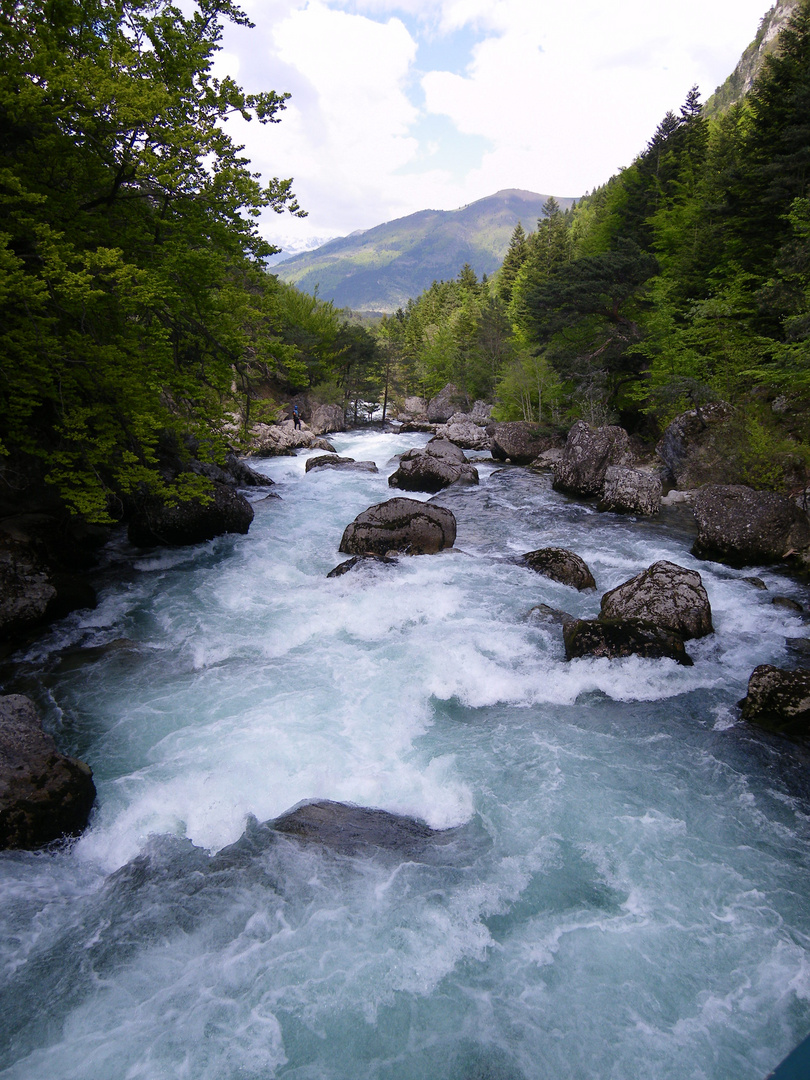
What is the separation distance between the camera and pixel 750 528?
12906mm

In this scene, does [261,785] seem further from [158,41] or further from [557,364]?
[557,364]

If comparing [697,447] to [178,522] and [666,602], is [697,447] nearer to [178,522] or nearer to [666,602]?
[666,602]

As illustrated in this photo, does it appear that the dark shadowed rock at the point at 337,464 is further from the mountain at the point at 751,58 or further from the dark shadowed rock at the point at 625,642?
the mountain at the point at 751,58

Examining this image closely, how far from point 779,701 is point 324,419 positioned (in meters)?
40.7

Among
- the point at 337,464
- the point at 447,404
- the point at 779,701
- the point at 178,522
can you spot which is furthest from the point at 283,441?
the point at 779,701

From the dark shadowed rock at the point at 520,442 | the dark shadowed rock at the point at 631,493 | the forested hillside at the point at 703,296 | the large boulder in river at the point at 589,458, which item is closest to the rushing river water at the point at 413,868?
the dark shadowed rock at the point at 631,493

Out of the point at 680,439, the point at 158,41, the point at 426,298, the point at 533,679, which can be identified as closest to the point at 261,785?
the point at 533,679

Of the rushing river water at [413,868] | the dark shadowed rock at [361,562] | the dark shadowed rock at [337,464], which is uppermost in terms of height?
the dark shadowed rock at [337,464]

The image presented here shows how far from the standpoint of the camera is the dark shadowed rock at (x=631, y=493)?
1795 centimetres

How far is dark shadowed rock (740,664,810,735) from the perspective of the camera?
23.7 ft

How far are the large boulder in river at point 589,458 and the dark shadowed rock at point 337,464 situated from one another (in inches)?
387

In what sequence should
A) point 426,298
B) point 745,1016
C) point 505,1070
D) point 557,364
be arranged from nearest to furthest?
point 505,1070 < point 745,1016 < point 557,364 < point 426,298

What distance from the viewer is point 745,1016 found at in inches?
167

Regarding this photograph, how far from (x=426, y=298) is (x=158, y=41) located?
78.4m
